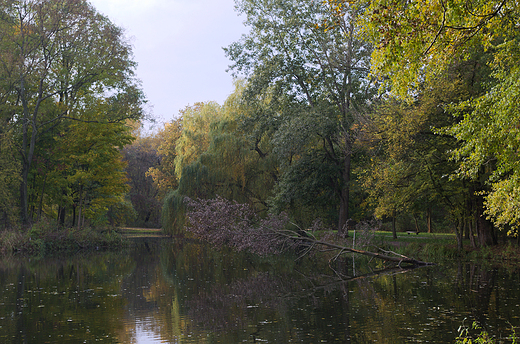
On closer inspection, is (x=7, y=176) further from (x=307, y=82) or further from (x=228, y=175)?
(x=307, y=82)

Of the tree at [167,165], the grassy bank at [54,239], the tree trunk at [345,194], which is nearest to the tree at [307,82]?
the tree trunk at [345,194]

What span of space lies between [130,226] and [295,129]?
37547 mm

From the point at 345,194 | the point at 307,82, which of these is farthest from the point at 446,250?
the point at 307,82

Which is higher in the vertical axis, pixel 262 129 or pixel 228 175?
pixel 262 129

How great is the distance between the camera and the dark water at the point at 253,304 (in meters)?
8.81

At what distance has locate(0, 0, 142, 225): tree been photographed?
2866 centimetres

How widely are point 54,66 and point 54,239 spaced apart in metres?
11.7

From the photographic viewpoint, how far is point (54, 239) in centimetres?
2816

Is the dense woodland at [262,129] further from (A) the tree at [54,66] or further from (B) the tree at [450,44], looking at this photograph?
(B) the tree at [450,44]

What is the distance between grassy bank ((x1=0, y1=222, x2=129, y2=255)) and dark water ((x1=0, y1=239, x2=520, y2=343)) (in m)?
7.33

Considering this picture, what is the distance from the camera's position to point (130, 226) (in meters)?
57.8

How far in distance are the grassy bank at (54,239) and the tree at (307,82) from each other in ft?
39.7

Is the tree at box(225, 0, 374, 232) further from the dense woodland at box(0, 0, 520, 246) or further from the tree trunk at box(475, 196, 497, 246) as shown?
the tree trunk at box(475, 196, 497, 246)

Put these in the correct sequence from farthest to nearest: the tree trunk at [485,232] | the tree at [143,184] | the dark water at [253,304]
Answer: the tree at [143,184], the tree trunk at [485,232], the dark water at [253,304]
